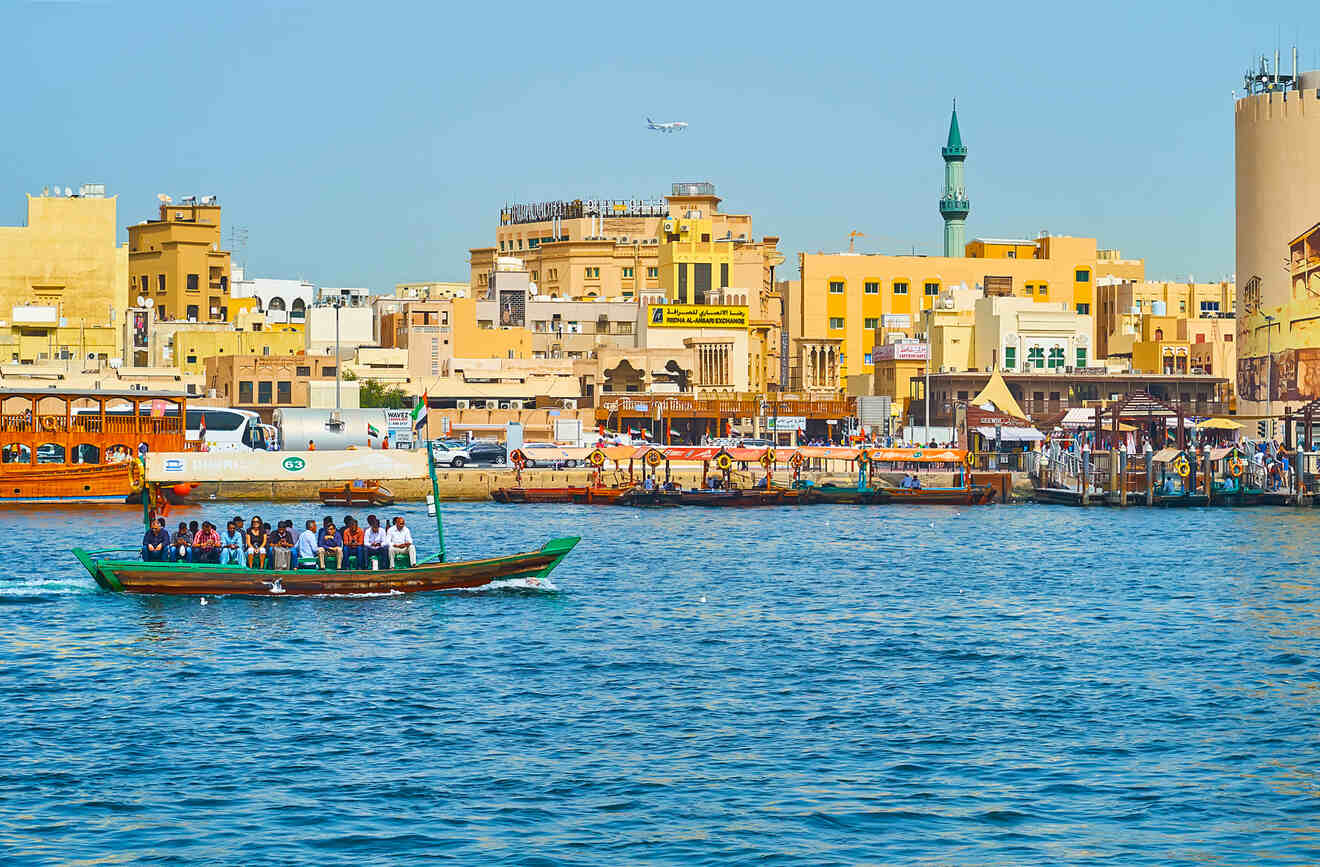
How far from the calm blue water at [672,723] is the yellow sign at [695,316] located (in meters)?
80.4

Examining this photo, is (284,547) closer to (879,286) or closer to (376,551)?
(376,551)

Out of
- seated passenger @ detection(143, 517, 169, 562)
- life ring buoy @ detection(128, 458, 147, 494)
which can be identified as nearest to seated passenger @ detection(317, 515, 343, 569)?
seated passenger @ detection(143, 517, 169, 562)

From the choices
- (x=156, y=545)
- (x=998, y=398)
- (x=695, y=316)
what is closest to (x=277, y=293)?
(x=695, y=316)

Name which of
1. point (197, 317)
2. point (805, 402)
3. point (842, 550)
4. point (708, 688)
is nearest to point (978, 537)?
point (842, 550)

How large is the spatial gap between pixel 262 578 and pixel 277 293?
416 feet

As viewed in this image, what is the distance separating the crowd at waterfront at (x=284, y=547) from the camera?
4453cm

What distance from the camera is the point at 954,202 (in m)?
175

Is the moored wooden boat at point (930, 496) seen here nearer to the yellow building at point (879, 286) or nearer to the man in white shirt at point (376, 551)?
the man in white shirt at point (376, 551)

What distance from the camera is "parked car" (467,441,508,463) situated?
10400cm

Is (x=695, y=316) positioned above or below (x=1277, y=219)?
below

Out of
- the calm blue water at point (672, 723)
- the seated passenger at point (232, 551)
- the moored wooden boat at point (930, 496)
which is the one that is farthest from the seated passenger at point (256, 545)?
the moored wooden boat at point (930, 496)

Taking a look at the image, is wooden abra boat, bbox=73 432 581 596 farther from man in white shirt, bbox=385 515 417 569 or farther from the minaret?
the minaret

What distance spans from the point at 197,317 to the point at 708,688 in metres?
122

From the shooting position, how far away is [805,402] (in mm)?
125750
